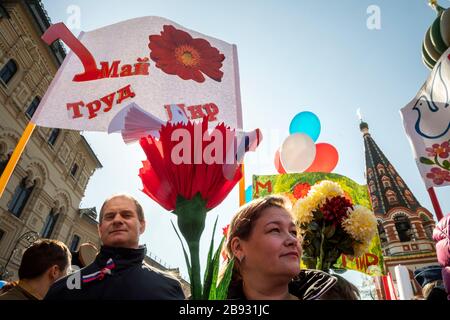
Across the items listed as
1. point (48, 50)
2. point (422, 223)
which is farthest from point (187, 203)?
point (422, 223)

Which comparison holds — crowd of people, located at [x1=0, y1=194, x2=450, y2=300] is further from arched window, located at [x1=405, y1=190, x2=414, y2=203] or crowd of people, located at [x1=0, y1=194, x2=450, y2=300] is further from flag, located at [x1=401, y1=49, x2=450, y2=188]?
arched window, located at [x1=405, y1=190, x2=414, y2=203]

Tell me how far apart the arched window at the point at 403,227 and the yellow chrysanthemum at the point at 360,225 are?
27.1m

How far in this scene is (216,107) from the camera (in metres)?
2.44

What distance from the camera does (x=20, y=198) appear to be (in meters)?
14.2

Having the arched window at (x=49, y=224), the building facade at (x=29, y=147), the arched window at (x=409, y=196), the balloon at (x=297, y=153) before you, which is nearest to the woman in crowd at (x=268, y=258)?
the balloon at (x=297, y=153)

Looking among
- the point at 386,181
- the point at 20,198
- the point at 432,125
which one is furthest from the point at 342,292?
the point at 386,181

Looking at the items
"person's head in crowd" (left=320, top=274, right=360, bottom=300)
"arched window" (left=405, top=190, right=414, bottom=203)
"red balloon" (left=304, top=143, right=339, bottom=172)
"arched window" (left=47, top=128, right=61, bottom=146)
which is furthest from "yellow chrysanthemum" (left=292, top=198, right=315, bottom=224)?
"arched window" (left=405, top=190, right=414, bottom=203)

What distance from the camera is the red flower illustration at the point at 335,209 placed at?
1870 mm

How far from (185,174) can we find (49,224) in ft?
61.0

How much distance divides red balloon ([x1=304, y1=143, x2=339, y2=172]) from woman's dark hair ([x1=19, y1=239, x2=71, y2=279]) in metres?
2.83

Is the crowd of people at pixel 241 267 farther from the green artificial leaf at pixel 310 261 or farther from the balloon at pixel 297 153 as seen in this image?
the balloon at pixel 297 153

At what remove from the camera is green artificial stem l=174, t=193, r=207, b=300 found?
0.86m

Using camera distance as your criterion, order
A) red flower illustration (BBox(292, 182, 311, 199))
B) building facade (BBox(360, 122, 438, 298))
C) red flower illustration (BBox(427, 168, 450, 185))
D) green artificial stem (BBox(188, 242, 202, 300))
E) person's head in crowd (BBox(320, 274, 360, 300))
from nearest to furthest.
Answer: green artificial stem (BBox(188, 242, 202, 300)) < person's head in crowd (BBox(320, 274, 360, 300)) < red flower illustration (BBox(292, 182, 311, 199)) < red flower illustration (BBox(427, 168, 450, 185)) < building facade (BBox(360, 122, 438, 298))
